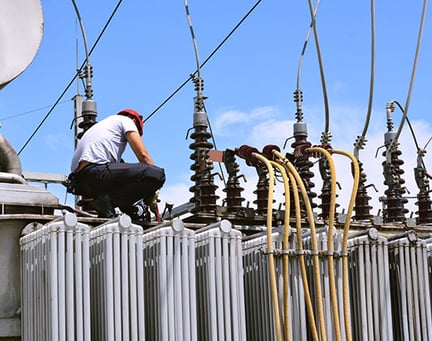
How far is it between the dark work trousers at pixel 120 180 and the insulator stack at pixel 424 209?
11.3ft

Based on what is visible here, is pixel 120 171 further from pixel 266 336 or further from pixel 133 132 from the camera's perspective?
pixel 266 336

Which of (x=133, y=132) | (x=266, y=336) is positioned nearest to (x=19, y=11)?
(x=133, y=132)

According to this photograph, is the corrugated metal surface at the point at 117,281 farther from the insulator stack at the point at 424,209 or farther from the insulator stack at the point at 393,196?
the insulator stack at the point at 424,209

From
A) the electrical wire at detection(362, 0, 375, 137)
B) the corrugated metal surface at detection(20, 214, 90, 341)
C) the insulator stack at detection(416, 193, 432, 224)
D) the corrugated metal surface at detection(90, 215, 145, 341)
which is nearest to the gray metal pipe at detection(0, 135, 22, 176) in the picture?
the corrugated metal surface at detection(20, 214, 90, 341)

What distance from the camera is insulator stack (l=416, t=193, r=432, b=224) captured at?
30.1ft

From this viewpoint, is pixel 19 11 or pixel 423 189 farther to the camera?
pixel 423 189

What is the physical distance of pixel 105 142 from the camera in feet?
22.4

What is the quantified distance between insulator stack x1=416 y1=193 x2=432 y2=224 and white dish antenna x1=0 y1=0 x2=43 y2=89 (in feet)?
14.2

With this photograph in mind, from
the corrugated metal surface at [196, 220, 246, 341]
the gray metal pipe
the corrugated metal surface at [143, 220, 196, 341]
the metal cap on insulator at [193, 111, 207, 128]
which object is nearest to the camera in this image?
the corrugated metal surface at [143, 220, 196, 341]

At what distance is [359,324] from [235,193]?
6.44 feet

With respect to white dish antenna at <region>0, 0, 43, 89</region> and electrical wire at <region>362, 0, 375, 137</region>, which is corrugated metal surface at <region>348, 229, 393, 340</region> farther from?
white dish antenna at <region>0, 0, 43, 89</region>

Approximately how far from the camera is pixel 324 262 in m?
6.29

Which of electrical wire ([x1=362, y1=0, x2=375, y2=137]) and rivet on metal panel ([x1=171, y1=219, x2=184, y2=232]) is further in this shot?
electrical wire ([x1=362, y1=0, x2=375, y2=137])

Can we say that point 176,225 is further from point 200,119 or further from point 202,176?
point 200,119
